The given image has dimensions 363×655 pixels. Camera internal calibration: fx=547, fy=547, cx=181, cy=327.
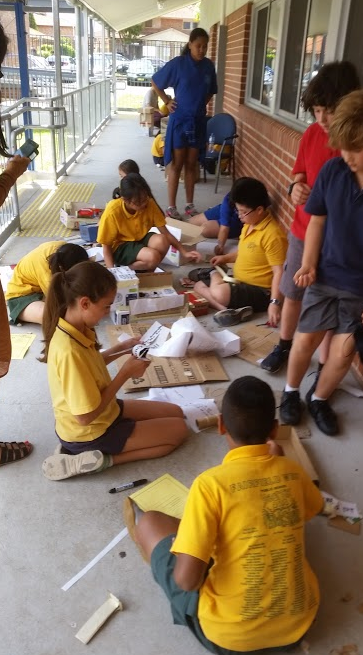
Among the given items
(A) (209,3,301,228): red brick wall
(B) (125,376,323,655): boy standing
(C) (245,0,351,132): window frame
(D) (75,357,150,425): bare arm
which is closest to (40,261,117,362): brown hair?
(D) (75,357,150,425): bare arm

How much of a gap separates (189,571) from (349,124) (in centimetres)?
147

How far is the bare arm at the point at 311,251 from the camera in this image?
7.39 ft

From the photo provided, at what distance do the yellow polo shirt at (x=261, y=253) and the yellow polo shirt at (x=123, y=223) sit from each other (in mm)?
706

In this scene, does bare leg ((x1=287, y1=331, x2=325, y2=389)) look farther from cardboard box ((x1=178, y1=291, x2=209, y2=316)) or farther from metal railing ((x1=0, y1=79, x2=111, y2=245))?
metal railing ((x1=0, y1=79, x2=111, y2=245))

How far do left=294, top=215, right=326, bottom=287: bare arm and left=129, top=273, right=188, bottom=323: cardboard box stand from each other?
4.35 ft

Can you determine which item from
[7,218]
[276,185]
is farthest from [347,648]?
[7,218]

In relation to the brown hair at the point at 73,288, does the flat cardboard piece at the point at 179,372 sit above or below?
below

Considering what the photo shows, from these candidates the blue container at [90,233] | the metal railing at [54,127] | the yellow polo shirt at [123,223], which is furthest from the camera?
the metal railing at [54,127]

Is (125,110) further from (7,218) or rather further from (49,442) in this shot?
(49,442)

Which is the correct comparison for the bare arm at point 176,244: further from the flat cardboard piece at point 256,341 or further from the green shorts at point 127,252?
the flat cardboard piece at point 256,341

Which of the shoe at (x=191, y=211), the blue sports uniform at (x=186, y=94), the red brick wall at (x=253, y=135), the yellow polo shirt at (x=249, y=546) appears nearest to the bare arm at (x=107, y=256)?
the red brick wall at (x=253, y=135)

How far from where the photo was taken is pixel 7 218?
16.0ft

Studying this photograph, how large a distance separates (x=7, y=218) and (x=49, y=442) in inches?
120

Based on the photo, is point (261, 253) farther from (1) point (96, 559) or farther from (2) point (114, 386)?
(1) point (96, 559)
